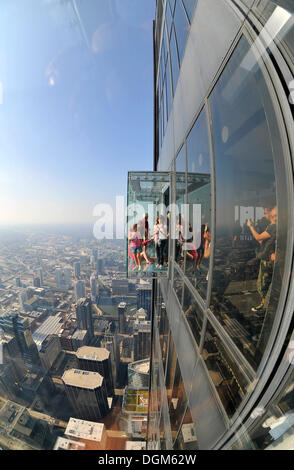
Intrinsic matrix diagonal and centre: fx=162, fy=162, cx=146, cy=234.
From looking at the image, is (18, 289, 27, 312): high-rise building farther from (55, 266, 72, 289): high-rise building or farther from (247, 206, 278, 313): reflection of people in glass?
(247, 206, 278, 313): reflection of people in glass

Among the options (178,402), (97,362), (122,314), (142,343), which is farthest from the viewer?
(122,314)

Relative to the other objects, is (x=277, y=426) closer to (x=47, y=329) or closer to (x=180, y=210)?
(x=180, y=210)

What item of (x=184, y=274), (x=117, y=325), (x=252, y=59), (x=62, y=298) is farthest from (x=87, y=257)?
(x=252, y=59)

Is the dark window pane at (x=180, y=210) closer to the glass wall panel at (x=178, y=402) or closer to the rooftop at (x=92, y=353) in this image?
the glass wall panel at (x=178, y=402)

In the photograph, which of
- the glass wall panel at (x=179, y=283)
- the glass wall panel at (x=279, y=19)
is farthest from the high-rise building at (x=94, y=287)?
the glass wall panel at (x=279, y=19)

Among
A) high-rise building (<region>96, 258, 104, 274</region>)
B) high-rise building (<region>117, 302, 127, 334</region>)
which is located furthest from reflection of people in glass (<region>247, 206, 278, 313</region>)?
high-rise building (<region>96, 258, 104, 274</region>)

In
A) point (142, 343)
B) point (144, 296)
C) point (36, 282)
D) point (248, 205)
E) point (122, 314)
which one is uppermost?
point (248, 205)

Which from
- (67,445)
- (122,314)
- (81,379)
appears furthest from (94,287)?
(67,445)
